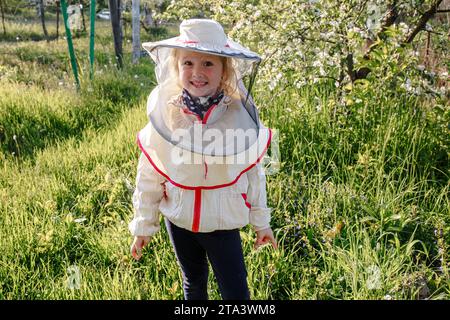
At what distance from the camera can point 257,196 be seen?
1.96 metres

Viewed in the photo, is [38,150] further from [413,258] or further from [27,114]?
[413,258]

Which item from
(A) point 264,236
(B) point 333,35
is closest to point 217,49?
(A) point 264,236

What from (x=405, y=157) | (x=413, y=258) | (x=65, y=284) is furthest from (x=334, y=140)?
(x=65, y=284)

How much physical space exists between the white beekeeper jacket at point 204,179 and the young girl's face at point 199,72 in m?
0.08

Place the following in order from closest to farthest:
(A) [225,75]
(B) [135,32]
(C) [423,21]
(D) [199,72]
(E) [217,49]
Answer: (E) [217,49] → (D) [199,72] → (A) [225,75] → (C) [423,21] → (B) [135,32]

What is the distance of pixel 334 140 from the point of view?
3.47 metres

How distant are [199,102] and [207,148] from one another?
8.3 inches

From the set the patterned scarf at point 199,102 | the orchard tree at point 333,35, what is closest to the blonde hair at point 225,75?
the patterned scarf at point 199,102

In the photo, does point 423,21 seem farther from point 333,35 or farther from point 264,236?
point 264,236

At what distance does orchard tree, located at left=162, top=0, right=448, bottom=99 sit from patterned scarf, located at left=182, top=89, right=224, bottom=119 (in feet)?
5.36

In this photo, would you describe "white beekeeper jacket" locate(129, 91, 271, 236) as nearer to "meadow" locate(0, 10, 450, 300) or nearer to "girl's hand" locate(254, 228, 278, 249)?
"girl's hand" locate(254, 228, 278, 249)

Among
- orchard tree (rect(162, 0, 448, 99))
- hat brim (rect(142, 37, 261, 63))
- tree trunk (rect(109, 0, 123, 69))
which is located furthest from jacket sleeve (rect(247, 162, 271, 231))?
tree trunk (rect(109, 0, 123, 69))

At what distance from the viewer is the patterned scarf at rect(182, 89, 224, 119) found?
1.84 metres

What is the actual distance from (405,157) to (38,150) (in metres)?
3.58
